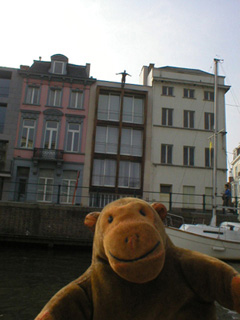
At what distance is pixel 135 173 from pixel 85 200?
4.79 metres

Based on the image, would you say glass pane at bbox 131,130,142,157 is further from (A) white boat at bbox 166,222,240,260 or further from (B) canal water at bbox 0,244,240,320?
(A) white boat at bbox 166,222,240,260

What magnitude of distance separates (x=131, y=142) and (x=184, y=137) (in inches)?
189

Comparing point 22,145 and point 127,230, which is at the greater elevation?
point 22,145

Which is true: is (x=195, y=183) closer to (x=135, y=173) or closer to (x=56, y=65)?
(x=135, y=173)

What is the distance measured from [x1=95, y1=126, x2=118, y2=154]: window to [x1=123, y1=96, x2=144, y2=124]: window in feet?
5.45

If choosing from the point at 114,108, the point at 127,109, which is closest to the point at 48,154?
the point at 114,108

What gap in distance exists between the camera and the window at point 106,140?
2275 cm

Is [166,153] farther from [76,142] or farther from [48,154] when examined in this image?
[48,154]

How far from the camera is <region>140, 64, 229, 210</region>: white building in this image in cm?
2258

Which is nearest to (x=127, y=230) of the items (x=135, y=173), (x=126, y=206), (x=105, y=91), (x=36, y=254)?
(x=126, y=206)

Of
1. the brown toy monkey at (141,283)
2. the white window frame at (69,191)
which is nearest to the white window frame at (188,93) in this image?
the white window frame at (69,191)

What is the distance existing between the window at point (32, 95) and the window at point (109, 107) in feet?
17.6

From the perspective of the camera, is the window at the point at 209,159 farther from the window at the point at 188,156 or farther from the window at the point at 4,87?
the window at the point at 4,87

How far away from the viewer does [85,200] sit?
20844 mm
